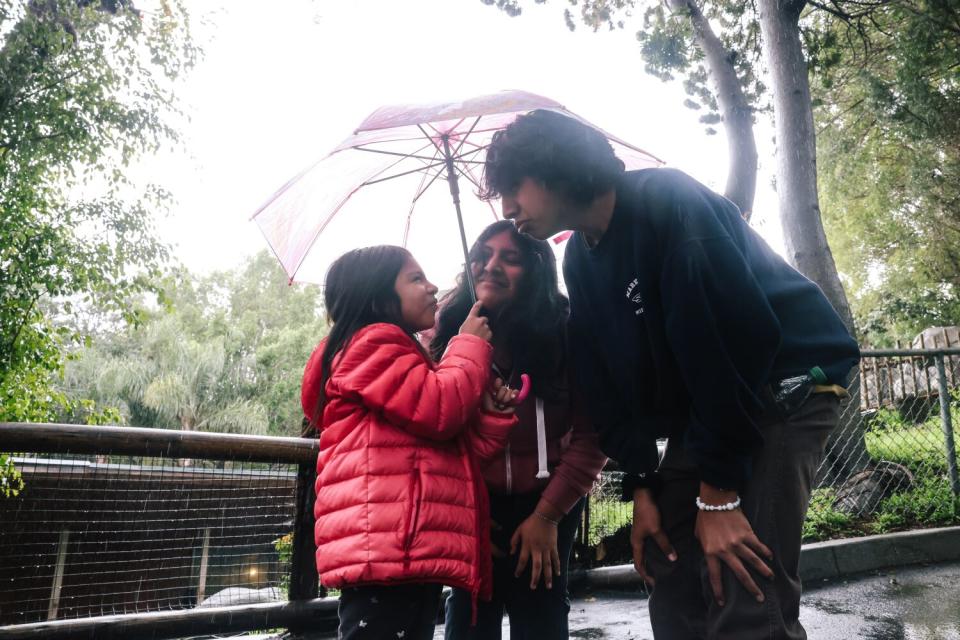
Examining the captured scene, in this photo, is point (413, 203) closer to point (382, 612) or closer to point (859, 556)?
point (382, 612)

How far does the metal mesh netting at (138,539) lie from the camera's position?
9.10ft

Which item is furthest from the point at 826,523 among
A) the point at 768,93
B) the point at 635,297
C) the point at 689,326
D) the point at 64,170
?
the point at 64,170

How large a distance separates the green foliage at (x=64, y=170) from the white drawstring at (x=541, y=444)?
5395 millimetres

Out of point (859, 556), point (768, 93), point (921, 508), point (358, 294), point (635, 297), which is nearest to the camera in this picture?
point (635, 297)

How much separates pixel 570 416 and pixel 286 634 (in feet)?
6.09

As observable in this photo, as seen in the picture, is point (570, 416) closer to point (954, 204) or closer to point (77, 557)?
point (77, 557)

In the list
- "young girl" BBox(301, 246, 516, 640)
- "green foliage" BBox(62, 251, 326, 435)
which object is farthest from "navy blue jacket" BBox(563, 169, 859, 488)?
"green foliage" BBox(62, 251, 326, 435)

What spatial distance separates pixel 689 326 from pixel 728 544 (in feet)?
Result: 1.35

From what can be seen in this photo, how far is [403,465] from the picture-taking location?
1.57m

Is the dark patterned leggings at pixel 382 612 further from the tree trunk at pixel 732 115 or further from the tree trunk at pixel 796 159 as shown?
the tree trunk at pixel 732 115

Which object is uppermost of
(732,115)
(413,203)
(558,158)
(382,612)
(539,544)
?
(732,115)

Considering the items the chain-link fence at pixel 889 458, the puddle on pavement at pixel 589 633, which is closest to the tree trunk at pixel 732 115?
the chain-link fence at pixel 889 458

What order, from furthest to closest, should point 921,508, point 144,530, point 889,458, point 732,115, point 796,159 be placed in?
point 732,115
point 796,159
point 889,458
point 921,508
point 144,530

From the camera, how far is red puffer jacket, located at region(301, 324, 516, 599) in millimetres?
1503
